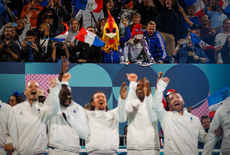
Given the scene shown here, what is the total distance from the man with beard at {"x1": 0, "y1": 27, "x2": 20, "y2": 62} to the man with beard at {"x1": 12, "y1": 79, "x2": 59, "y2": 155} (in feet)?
4.28

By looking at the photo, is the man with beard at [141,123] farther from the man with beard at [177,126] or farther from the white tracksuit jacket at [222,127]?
the white tracksuit jacket at [222,127]

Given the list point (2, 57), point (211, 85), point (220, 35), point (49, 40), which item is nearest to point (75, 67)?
point (49, 40)

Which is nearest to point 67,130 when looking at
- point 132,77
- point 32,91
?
point 32,91

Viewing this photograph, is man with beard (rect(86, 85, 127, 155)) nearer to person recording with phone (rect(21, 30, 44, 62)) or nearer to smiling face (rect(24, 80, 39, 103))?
smiling face (rect(24, 80, 39, 103))

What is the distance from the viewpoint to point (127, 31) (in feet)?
27.1

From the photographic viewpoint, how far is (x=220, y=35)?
8.80 meters

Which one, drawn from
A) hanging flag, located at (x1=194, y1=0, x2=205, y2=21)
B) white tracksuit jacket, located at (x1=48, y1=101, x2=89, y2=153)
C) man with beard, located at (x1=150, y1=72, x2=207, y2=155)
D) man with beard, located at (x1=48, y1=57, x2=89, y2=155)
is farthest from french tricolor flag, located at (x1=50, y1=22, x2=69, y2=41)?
hanging flag, located at (x1=194, y1=0, x2=205, y2=21)

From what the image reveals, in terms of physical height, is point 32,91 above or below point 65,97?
above

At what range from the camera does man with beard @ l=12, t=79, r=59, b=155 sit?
6652 mm

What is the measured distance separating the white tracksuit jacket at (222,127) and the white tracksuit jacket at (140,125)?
951mm

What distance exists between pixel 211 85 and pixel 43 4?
4.26 m

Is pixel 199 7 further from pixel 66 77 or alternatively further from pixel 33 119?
pixel 33 119

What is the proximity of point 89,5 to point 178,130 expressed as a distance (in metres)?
3.77

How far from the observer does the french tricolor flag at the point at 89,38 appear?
8062 mm
